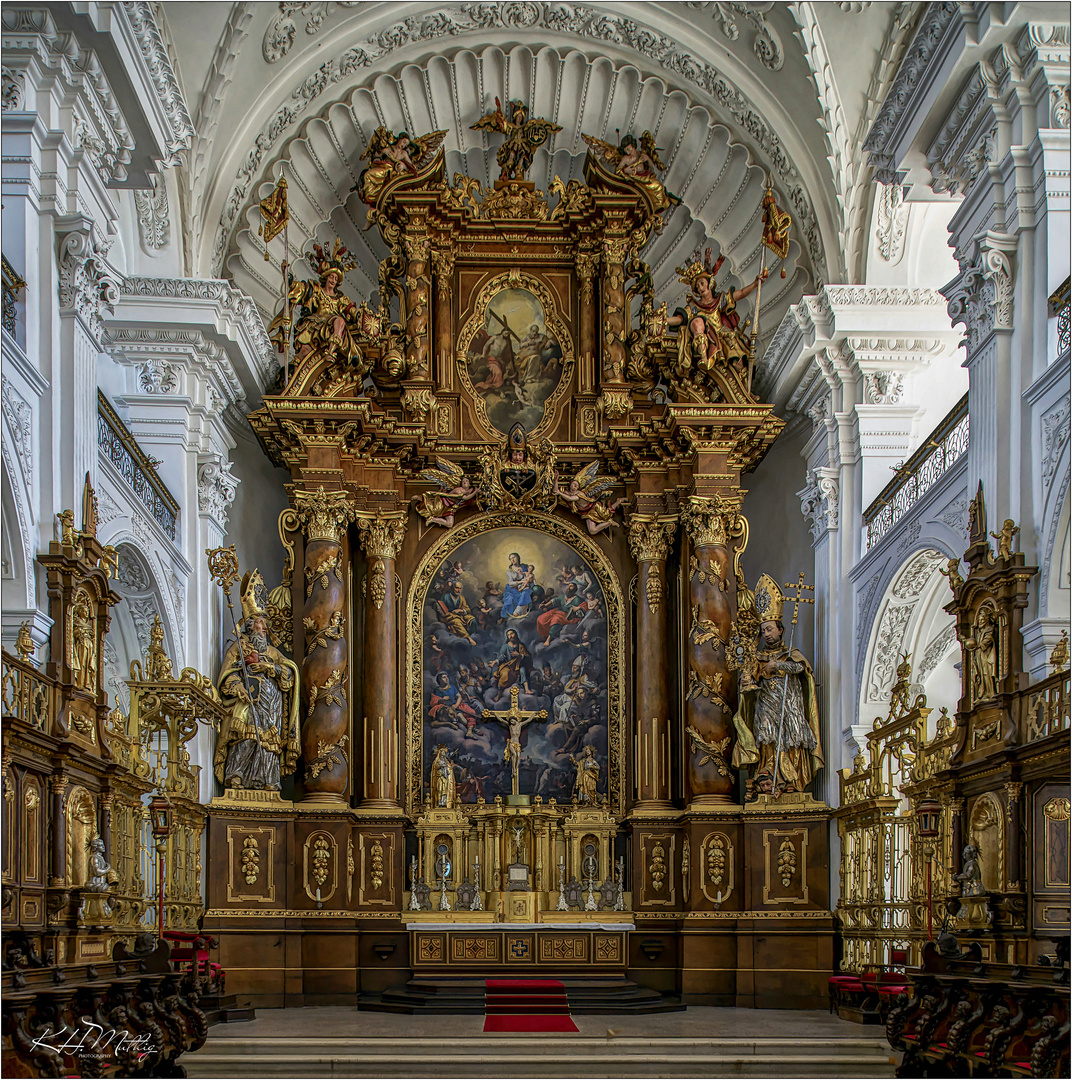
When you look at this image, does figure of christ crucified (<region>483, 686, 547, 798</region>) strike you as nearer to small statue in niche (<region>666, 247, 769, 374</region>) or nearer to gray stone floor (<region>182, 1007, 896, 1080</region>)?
small statue in niche (<region>666, 247, 769, 374</region>)

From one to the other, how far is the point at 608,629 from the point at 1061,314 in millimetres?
9280

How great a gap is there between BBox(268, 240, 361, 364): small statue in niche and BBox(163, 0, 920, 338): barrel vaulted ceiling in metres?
1.45

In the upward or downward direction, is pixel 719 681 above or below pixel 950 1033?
above

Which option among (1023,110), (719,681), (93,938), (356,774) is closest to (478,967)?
(356,774)

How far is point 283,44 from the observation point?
2005 centimetres

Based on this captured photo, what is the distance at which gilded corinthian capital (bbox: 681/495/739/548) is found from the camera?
20.0 m

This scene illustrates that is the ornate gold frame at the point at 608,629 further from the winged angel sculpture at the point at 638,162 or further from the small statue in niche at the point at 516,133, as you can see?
the small statue in niche at the point at 516,133

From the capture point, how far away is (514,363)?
2150 cm

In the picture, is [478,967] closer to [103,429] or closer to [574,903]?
[574,903]

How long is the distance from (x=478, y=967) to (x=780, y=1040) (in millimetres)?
5440

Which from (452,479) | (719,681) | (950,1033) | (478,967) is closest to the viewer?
(950,1033)

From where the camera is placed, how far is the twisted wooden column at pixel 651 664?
19938 millimetres

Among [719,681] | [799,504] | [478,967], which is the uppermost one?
[799,504]

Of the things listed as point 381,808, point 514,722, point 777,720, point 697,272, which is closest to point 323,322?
point 697,272
